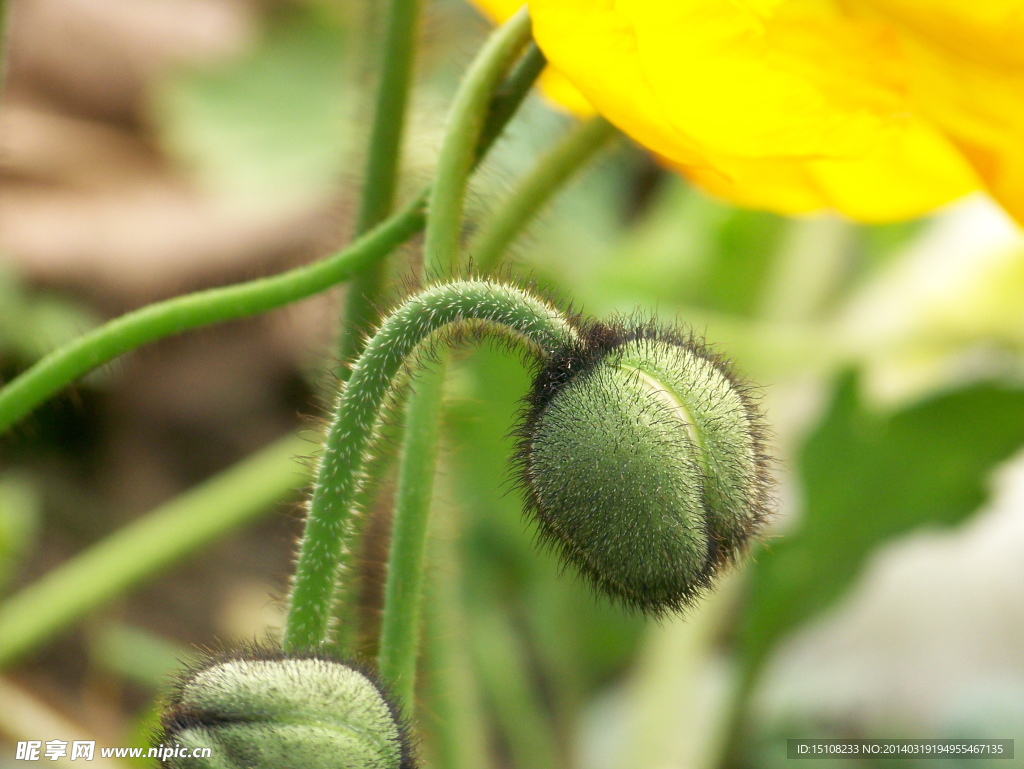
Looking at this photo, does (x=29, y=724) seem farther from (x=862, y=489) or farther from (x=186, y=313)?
(x=862, y=489)

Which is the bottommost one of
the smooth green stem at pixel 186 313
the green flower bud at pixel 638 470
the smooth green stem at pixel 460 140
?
the green flower bud at pixel 638 470

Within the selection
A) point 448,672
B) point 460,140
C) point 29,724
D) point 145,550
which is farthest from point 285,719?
point 145,550

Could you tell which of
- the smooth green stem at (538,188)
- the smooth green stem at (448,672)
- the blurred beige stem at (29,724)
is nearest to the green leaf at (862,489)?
the smooth green stem at (448,672)

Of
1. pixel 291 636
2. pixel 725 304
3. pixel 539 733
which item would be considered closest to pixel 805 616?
pixel 539 733

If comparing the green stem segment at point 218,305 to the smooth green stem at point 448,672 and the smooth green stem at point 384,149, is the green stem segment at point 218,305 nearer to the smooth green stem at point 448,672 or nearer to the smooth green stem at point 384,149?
the smooth green stem at point 384,149

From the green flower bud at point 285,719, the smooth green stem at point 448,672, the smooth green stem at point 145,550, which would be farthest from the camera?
the smooth green stem at point 145,550

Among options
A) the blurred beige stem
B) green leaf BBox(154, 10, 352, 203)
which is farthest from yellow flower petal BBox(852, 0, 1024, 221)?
green leaf BBox(154, 10, 352, 203)
